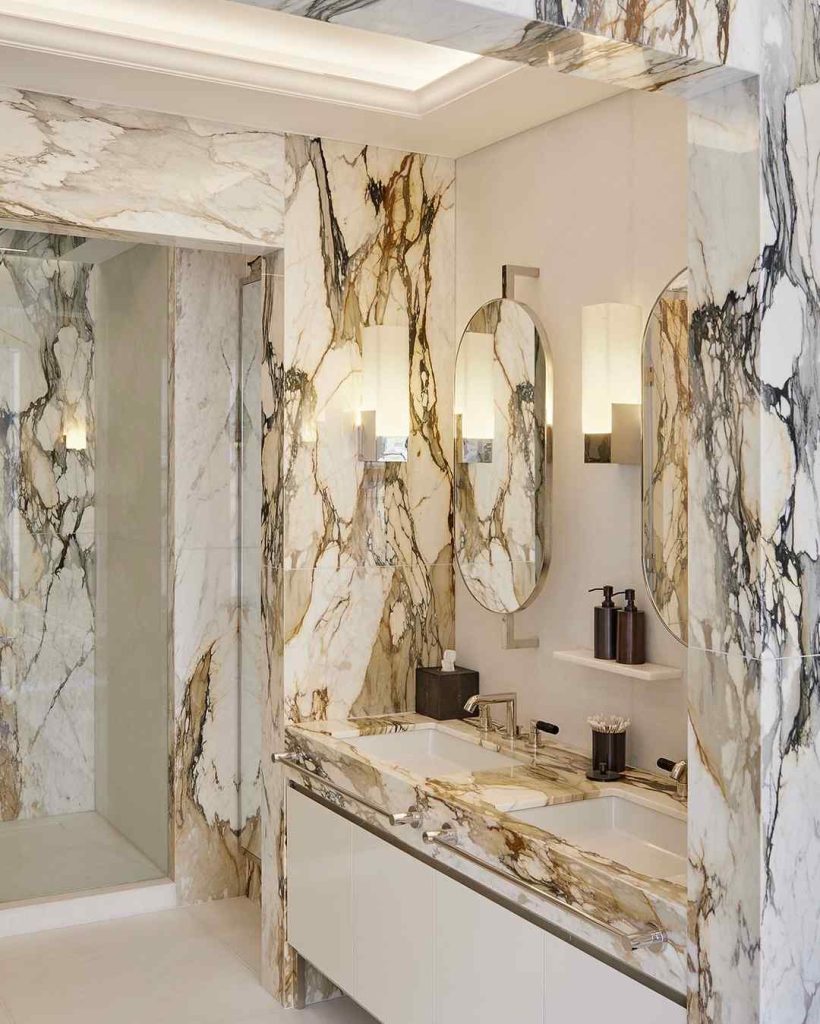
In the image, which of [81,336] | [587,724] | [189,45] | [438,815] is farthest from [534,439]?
[81,336]

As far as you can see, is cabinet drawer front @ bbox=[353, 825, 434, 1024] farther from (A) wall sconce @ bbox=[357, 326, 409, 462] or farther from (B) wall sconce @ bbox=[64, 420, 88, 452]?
(B) wall sconce @ bbox=[64, 420, 88, 452]

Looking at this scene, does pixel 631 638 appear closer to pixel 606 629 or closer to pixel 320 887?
pixel 606 629

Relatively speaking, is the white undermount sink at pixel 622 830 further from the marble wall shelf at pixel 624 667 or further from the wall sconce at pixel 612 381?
the wall sconce at pixel 612 381

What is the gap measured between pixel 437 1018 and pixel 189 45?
7.83 ft

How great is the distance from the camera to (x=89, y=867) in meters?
3.97

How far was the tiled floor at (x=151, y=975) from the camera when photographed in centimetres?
324

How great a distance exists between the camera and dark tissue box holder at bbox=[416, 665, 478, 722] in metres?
3.36

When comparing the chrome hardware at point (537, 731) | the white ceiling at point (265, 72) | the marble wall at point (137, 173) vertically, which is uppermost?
the white ceiling at point (265, 72)

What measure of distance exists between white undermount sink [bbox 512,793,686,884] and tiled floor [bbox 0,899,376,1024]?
43.9 inches

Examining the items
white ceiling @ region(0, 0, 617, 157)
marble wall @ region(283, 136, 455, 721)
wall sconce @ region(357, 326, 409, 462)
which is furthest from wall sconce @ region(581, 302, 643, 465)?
marble wall @ region(283, 136, 455, 721)

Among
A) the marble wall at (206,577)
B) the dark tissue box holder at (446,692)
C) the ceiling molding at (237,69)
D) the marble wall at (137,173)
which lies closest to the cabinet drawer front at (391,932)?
the dark tissue box holder at (446,692)

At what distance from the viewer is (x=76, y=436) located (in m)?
3.96

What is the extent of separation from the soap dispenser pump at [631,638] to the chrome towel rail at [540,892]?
598mm

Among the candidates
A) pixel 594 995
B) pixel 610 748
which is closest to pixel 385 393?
pixel 610 748
